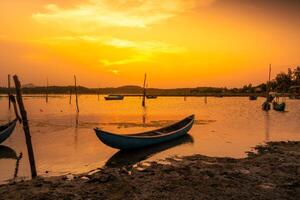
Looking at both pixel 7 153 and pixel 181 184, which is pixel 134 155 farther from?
pixel 7 153

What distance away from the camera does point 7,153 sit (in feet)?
67.9

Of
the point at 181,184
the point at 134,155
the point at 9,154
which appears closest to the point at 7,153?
the point at 9,154

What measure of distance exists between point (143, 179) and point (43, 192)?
4.00 meters

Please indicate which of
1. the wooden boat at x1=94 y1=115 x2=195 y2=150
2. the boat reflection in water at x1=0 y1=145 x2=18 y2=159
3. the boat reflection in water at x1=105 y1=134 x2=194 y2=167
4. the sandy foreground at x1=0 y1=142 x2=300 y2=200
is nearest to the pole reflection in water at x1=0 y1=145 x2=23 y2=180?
the boat reflection in water at x1=0 y1=145 x2=18 y2=159

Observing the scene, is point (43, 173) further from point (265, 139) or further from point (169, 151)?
point (265, 139)

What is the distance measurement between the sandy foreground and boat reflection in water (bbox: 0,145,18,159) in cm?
769

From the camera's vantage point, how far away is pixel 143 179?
12.7 meters

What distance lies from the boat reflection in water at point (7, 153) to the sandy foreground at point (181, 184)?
769cm

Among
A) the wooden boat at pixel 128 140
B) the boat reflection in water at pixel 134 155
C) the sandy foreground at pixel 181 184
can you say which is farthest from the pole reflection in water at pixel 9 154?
the sandy foreground at pixel 181 184

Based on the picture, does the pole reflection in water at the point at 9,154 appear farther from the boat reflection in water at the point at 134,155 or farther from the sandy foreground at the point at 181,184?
the sandy foreground at the point at 181,184

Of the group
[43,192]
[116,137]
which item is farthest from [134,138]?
[43,192]

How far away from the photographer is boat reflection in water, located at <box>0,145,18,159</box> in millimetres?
19469

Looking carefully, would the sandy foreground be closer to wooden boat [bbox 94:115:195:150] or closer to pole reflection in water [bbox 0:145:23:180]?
wooden boat [bbox 94:115:195:150]

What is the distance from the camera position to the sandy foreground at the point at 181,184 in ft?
34.4
